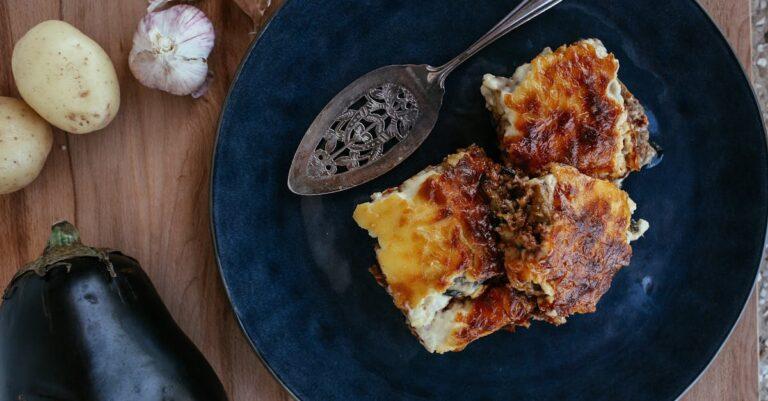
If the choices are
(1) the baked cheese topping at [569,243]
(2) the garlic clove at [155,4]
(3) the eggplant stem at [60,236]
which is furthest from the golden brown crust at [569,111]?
(3) the eggplant stem at [60,236]

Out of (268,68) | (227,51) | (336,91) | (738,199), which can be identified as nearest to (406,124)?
(336,91)

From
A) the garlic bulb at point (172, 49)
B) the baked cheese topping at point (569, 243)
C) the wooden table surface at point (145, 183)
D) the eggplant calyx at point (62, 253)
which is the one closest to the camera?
the baked cheese topping at point (569, 243)

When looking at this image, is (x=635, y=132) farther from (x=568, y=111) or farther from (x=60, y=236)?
(x=60, y=236)

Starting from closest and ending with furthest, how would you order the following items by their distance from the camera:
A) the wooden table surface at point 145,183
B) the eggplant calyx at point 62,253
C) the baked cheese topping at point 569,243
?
the baked cheese topping at point 569,243 → the eggplant calyx at point 62,253 → the wooden table surface at point 145,183

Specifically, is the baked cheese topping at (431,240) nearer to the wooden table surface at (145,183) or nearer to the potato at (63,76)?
the wooden table surface at (145,183)

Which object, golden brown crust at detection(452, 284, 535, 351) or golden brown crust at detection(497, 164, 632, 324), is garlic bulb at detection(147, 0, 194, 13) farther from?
golden brown crust at detection(452, 284, 535, 351)

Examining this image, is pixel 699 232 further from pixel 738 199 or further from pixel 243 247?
pixel 243 247
